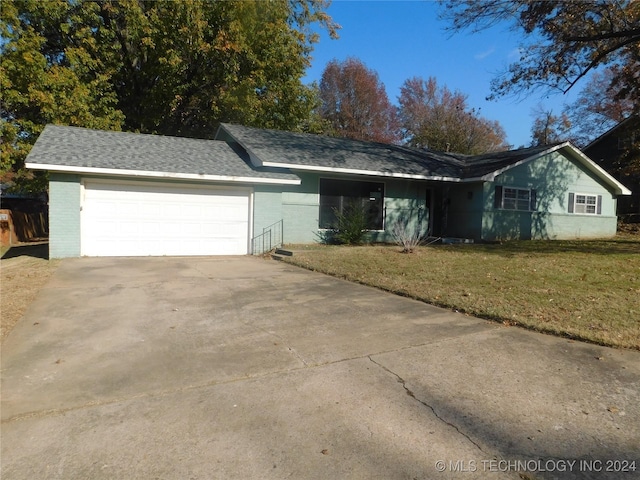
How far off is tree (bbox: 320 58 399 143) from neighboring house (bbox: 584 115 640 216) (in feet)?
57.0

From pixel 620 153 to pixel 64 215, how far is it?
33.3 meters

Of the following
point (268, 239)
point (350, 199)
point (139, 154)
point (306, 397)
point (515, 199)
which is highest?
point (139, 154)

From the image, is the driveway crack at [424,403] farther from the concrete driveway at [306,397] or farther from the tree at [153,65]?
the tree at [153,65]

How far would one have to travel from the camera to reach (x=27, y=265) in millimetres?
10258

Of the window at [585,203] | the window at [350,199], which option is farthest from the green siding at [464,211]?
the window at [585,203]

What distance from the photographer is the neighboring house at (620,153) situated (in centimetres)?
2520

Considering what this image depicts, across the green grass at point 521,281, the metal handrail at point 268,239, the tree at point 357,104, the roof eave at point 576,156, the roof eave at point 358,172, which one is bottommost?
the green grass at point 521,281

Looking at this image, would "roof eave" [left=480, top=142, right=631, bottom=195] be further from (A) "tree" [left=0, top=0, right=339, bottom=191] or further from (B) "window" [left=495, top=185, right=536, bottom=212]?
(A) "tree" [left=0, top=0, right=339, bottom=191]

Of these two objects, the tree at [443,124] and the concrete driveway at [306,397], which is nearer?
the concrete driveway at [306,397]

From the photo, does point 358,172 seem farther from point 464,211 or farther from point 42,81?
point 42,81

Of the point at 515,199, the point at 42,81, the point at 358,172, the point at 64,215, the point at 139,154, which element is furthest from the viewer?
the point at 515,199

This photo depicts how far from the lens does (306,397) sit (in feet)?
11.6

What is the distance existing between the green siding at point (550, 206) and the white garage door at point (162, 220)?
9750mm

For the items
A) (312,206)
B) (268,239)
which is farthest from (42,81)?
(312,206)
